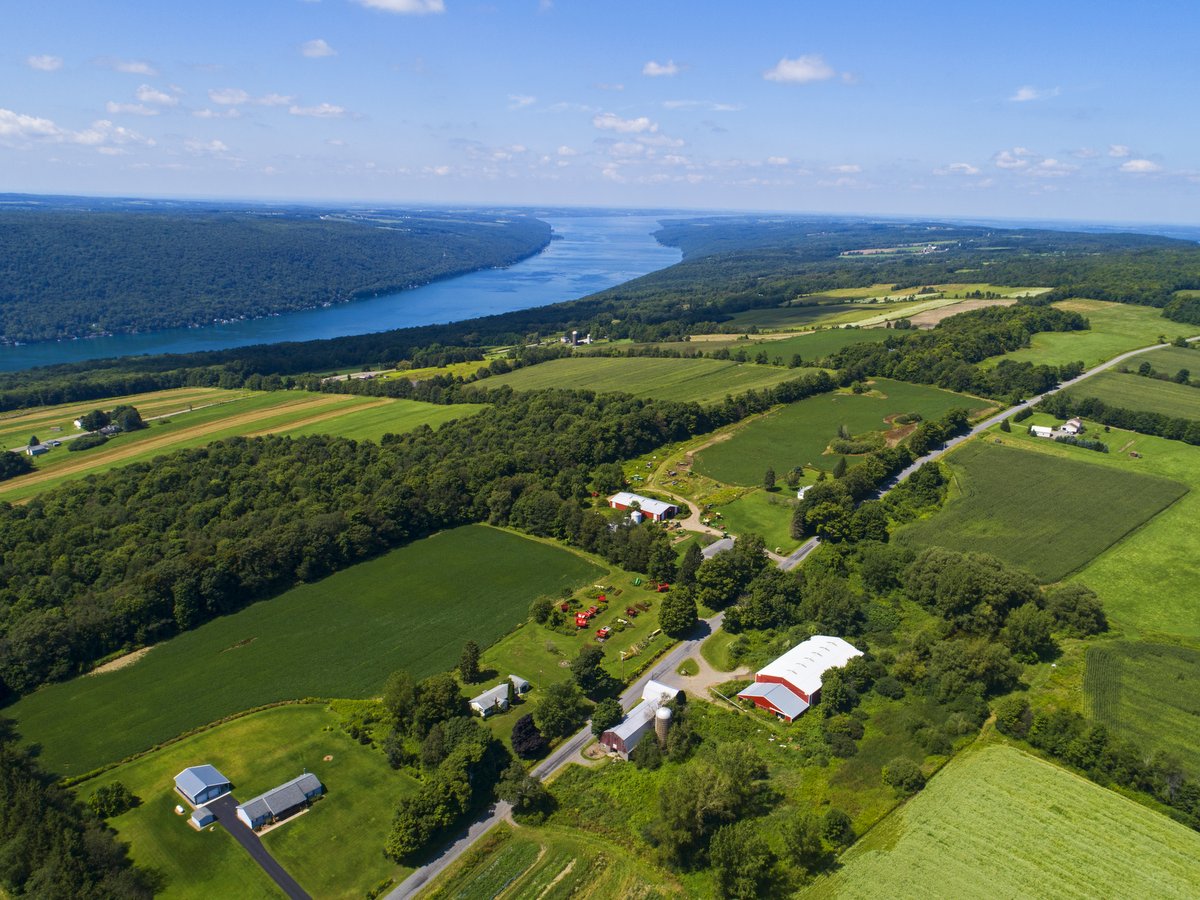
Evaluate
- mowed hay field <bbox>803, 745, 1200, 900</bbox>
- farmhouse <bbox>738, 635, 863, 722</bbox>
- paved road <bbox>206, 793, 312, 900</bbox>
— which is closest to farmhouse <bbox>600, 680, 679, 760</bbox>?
farmhouse <bbox>738, 635, 863, 722</bbox>

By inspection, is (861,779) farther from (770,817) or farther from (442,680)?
(442,680)

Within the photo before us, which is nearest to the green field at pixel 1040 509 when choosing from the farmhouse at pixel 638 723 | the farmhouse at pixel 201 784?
the farmhouse at pixel 638 723

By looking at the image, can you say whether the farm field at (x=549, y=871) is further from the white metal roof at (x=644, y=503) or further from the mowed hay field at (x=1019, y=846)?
the white metal roof at (x=644, y=503)

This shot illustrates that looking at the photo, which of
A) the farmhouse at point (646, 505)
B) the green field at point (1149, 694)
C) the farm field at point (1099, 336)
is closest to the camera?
the green field at point (1149, 694)

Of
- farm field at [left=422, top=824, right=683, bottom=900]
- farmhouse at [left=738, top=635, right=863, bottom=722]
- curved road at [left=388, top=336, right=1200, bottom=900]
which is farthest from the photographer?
farmhouse at [left=738, top=635, right=863, bottom=722]

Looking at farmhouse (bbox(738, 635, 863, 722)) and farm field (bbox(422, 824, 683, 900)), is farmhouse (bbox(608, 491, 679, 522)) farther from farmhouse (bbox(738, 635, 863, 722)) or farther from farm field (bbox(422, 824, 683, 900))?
farm field (bbox(422, 824, 683, 900))
